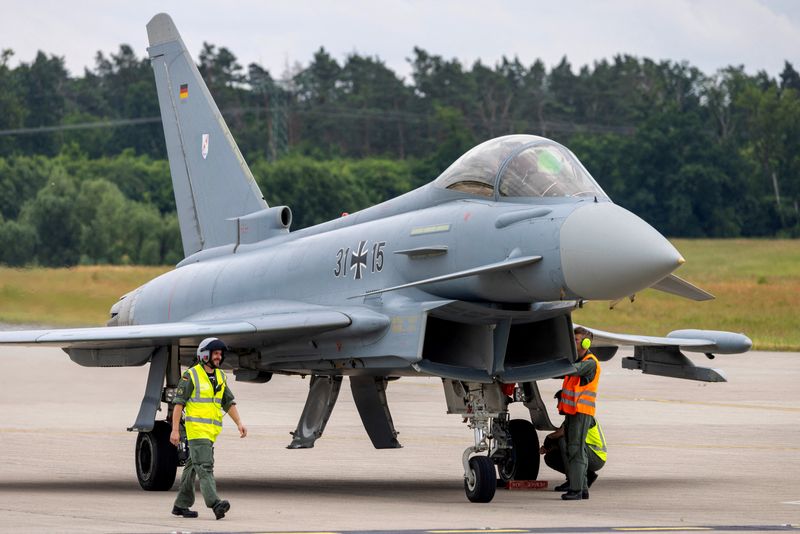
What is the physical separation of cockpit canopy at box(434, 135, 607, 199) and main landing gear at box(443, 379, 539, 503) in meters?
1.81

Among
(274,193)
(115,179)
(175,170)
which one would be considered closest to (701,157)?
(274,193)

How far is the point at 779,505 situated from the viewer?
1246 cm

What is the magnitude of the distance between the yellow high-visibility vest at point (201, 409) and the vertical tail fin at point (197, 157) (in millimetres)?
5838

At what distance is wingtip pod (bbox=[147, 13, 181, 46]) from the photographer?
19734mm

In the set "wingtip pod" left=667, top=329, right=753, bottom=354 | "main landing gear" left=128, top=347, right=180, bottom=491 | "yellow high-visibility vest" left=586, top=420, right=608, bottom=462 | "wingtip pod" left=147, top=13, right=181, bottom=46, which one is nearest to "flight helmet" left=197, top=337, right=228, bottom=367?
"main landing gear" left=128, top=347, right=180, bottom=491

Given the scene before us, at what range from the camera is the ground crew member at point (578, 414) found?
13273mm

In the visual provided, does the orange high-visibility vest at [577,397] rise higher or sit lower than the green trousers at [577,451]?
higher

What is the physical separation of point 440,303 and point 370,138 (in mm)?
93338

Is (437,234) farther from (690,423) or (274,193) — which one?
(274,193)

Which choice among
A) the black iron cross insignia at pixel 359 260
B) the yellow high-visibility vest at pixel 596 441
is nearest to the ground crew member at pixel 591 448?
the yellow high-visibility vest at pixel 596 441

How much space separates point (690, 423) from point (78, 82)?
10466 cm

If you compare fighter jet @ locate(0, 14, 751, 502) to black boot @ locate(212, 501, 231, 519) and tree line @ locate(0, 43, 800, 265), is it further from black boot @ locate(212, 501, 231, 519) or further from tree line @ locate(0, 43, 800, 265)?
tree line @ locate(0, 43, 800, 265)

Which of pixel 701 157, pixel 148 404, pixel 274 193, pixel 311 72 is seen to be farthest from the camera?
pixel 311 72

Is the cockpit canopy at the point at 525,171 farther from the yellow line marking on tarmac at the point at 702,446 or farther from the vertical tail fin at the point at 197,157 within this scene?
the yellow line marking on tarmac at the point at 702,446
